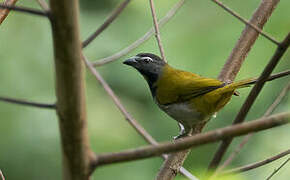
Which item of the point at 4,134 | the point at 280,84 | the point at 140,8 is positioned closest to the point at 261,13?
the point at 280,84

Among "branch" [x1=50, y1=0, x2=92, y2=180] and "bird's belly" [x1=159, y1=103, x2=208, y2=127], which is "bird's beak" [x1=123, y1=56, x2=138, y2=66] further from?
"branch" [x1=50, y1=0, x2=92, y2=180]

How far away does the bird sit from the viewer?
366 cm

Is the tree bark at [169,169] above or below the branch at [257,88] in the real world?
below

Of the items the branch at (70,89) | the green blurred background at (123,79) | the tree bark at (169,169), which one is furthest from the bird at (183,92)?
the branch at (70,89)

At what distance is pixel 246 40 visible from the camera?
3184 mm

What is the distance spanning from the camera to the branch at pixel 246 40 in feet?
10.4

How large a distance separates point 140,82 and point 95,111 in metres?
0.52

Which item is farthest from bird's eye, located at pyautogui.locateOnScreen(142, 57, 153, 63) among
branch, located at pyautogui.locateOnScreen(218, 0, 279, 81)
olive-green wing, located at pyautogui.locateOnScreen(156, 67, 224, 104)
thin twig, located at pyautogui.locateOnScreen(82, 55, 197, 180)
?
thin twig, located at pyautogui.locateOnScreen(82, 55, 197, 180)

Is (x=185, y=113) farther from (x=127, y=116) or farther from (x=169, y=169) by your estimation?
(x=127, y=116)

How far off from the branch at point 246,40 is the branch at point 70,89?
6.00 feet

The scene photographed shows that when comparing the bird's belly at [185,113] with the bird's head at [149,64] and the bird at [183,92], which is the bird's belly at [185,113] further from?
the bird's head at [149,64]

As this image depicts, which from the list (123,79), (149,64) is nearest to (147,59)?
(149,64)

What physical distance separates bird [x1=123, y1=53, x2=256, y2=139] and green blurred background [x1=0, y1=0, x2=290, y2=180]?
20cm

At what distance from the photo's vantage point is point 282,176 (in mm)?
2969
